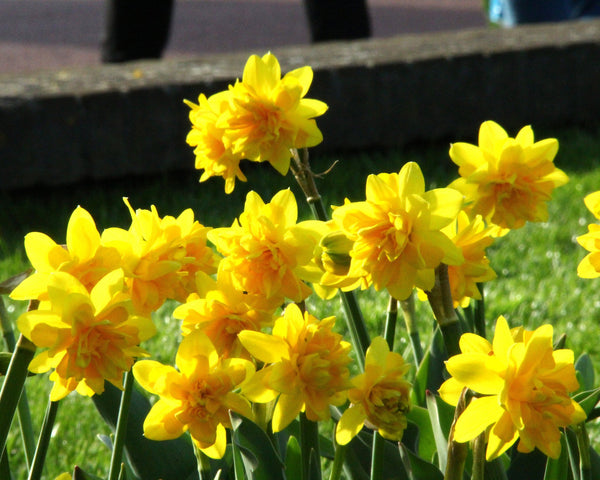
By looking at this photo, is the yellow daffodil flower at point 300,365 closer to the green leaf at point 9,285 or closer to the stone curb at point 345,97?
the green leaf at point 9,285

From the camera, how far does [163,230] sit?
40.5 inches

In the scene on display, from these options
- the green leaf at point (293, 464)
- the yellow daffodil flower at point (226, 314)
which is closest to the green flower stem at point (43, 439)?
the yellow daffodil flower at point (226, 314)

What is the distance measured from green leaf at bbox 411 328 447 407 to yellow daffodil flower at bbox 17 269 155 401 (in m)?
0.74

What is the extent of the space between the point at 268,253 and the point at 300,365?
0.13 meters

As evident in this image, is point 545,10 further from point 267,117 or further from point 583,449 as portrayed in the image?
point 583,449

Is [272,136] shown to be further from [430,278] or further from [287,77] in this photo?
[430,278]

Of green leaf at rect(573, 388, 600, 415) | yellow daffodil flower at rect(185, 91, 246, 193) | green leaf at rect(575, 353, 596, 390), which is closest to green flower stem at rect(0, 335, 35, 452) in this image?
yellow daffodil flower at rect(185, 91, 246, 193)

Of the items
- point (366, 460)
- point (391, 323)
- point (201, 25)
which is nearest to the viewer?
point (391, 323)

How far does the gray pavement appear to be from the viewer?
396 inches

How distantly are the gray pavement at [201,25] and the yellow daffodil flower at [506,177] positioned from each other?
332 inches

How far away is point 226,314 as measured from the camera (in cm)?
97

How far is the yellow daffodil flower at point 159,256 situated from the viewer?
968mm

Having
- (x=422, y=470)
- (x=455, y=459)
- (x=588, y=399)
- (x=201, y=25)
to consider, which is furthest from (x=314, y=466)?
(x=201, y=25)

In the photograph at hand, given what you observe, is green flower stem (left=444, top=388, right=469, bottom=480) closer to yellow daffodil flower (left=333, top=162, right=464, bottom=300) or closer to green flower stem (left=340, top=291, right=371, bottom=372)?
yellow daffodil flower (left=333, top=162, right=464, bottom=300)
